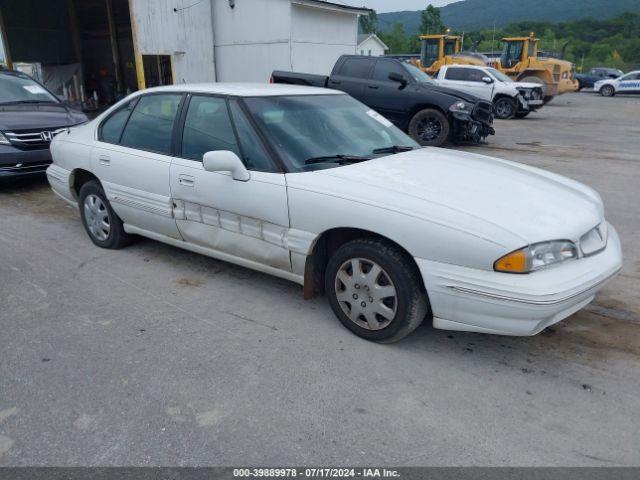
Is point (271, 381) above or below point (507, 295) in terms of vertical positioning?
below

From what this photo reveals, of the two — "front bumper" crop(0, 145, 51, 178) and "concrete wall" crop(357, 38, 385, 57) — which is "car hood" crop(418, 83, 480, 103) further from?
"concrete wall" crop(357, 38, 385, 57)

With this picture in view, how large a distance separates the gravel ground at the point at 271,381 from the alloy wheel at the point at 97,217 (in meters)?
0.56

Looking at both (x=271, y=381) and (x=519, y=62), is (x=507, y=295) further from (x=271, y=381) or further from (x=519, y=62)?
(x=519, y=62)

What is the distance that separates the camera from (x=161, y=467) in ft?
7.34

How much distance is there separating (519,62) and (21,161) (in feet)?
68.2

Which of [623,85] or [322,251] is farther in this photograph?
[623,85]

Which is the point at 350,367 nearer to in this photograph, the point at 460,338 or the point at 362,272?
the point at 362,272

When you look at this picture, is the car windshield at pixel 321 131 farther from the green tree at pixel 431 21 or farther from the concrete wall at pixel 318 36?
the green tree at pixel 431 21

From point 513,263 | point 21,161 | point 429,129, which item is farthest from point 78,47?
point 513,263

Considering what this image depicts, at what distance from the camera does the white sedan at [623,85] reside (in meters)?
28.8

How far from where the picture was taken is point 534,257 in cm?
268

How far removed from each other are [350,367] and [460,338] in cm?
81

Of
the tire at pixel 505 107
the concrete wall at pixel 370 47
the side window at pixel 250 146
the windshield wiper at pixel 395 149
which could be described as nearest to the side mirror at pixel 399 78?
the windshield wiper at pixel 395 149

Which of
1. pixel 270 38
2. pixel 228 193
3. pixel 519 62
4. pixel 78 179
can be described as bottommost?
pixel 78 179
